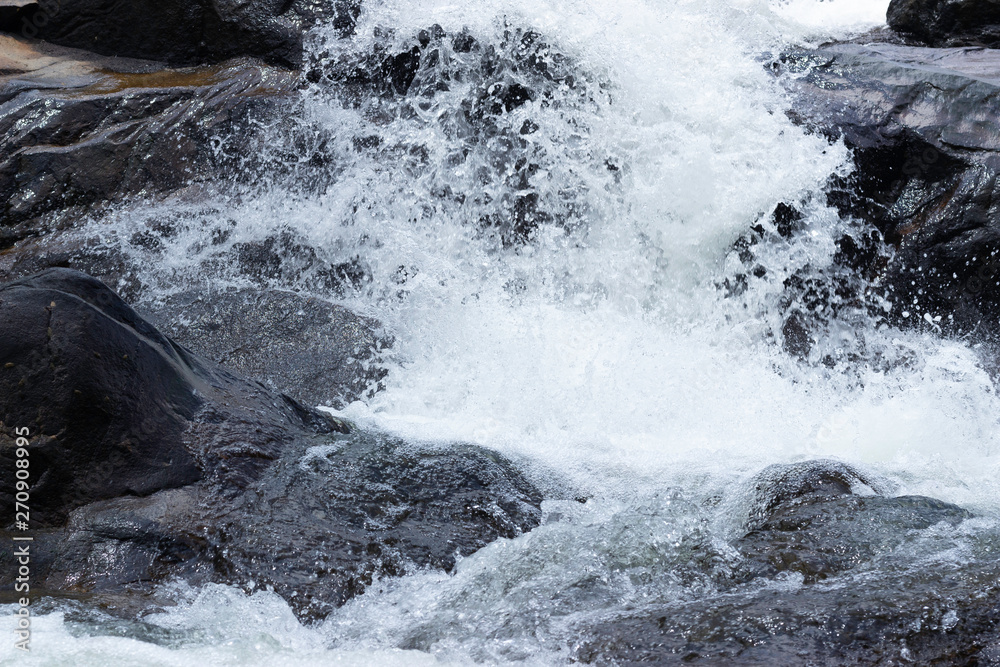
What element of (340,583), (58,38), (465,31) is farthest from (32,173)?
(340,583)

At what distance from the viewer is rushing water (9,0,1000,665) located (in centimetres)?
379

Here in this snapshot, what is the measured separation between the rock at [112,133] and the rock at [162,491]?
3.10 meters

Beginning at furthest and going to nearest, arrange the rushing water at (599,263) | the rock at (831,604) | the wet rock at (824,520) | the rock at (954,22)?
the rock at (954,22)
the rushing water at (599,263)
the wet rock at (824,520)
the rock at (831,604)

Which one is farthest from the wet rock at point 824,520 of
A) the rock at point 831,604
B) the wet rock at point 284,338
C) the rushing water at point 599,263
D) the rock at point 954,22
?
the rock at point 954,22

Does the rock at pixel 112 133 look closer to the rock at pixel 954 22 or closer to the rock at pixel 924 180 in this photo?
the rock at pixel 924 180

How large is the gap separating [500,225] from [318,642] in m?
3.55

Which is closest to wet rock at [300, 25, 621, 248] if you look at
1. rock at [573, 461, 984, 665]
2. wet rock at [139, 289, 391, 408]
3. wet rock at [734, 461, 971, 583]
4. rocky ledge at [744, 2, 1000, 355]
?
wet rock at [139, 289, 391, 408]

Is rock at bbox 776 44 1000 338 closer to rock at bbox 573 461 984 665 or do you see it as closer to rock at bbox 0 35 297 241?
rock at bbox 573 461 984 665

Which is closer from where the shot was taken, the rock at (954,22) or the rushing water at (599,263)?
the rushing water at (599,263)

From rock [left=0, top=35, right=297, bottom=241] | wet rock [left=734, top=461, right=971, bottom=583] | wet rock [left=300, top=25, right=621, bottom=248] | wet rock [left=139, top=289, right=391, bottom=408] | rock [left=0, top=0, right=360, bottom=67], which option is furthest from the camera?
rock [left=0, top=0, right=360, bottom=67]

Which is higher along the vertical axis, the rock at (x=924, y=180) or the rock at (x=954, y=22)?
the rock at (x=954, y=22)

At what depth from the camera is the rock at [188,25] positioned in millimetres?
6715

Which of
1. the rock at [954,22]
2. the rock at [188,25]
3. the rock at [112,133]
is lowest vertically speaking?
the rock at [112,133]

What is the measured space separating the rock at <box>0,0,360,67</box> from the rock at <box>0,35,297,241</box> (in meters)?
0.30
